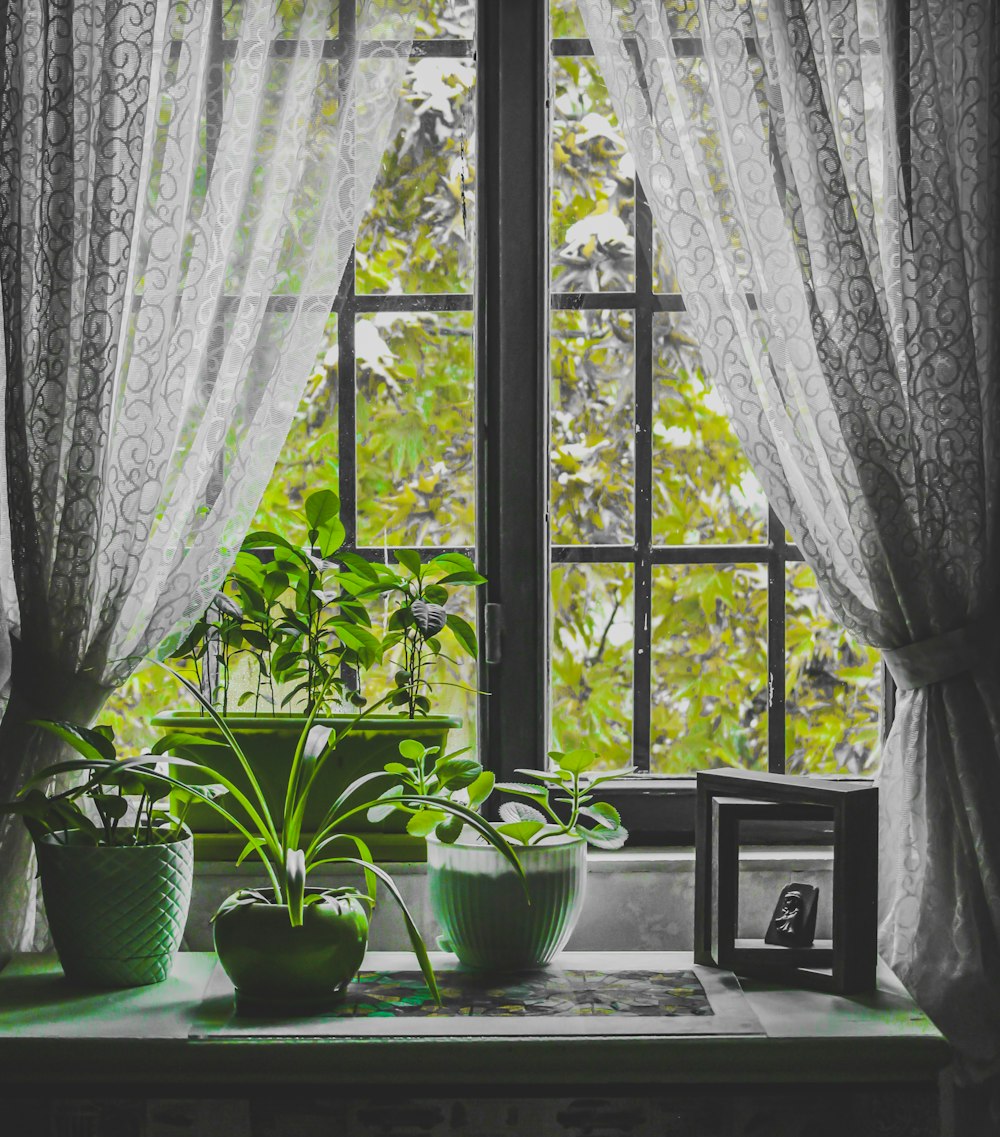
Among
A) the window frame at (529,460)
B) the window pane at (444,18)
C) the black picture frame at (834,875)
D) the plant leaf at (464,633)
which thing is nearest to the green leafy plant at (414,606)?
the plant leaf at (464,633)

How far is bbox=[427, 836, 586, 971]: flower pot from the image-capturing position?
1470mm

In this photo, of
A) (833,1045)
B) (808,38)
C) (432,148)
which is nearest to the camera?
(833,1045)

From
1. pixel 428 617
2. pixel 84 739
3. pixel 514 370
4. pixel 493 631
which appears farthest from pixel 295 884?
pixel 514 370

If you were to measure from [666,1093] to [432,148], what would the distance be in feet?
4.52

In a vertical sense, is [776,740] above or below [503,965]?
above

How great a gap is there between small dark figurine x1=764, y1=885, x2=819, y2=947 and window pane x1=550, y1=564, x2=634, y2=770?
0.39 metres

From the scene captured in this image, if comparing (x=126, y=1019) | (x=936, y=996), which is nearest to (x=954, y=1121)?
(x=936, y=996)

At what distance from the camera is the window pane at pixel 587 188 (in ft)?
6.02

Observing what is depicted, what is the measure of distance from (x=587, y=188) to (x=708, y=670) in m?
0.78

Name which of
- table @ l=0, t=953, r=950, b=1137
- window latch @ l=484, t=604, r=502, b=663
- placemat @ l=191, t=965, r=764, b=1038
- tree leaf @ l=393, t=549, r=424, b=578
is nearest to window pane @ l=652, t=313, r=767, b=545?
window latch @ l=484, t=604, r=502, b=663

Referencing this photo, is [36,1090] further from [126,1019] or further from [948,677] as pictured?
[948,677]

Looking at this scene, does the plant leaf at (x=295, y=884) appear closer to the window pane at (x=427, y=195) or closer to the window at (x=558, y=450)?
the window at (x=558, y=450)

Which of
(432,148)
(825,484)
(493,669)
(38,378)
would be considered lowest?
(493,669)

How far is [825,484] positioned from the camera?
1608 mm
